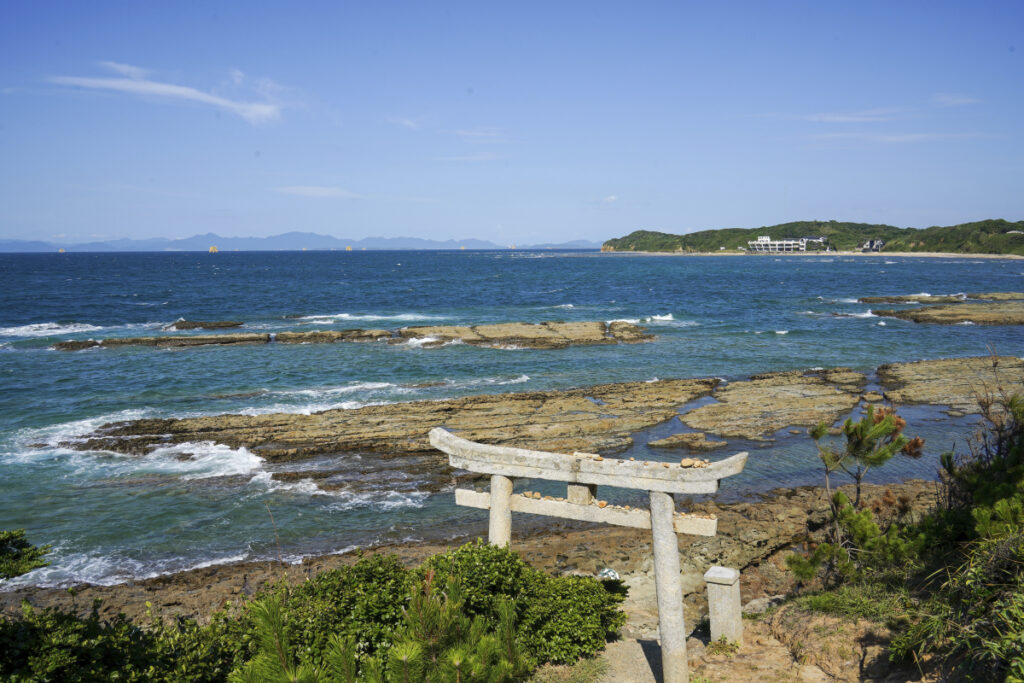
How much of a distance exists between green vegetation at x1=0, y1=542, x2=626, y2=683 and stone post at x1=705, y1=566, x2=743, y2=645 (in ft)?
4.63

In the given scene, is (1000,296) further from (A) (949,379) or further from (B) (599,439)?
(B) (599,439)

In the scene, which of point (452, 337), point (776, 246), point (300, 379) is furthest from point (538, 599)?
point (776, 246)

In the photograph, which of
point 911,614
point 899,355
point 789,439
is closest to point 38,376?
point 789,439

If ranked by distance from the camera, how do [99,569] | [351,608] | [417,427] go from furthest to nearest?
[417,427] → [99,569] → [351,608]

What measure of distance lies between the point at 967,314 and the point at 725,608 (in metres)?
53.0

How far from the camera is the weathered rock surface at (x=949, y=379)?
26.2 meters

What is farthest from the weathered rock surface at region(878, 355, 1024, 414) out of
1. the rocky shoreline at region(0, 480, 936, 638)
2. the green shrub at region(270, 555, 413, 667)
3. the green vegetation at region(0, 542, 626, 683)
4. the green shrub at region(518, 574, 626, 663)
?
the green shrub at region(270, 555, 413, 667)

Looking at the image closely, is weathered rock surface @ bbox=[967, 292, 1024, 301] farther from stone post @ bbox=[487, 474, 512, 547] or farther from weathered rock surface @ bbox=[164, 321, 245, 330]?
stone post @ bbox=[487, 474, 512, 547]

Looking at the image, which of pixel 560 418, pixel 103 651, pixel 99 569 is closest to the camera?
pixel 103 651

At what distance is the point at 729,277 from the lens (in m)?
102

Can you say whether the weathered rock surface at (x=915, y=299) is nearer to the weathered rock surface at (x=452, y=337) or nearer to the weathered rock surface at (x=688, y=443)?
the weathered rock surface at (x=452, y=337)

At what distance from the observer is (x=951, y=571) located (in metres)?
8.62

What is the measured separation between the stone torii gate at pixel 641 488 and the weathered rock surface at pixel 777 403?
15337mm

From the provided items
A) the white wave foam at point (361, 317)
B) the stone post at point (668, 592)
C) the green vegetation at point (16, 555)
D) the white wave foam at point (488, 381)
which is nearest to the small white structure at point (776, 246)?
the white wave foam at point (361, 317)
